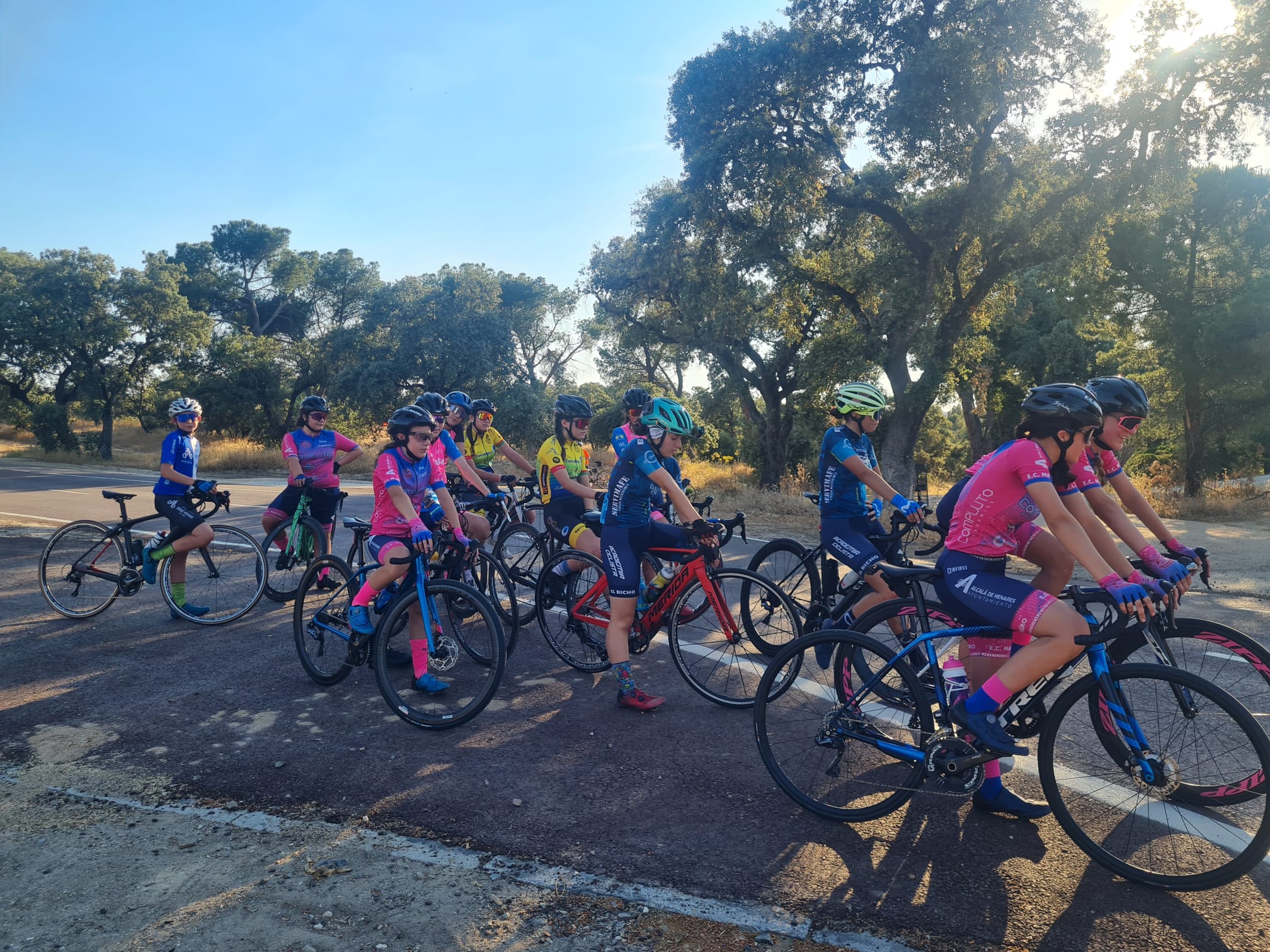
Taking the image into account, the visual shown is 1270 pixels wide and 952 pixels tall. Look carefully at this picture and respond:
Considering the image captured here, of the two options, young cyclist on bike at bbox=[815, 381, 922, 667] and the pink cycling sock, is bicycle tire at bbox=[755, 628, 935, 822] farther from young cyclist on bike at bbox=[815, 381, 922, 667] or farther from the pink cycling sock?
the pink cycling sock

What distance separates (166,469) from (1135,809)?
7598 millimetres

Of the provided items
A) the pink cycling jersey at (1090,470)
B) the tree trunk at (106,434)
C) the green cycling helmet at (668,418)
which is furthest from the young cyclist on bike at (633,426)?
the tree trunk at (106,434)

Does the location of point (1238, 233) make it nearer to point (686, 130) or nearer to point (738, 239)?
point (738, 239)

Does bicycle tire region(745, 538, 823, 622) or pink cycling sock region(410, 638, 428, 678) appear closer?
pink cycling sock region(410, 638, 428, 678)

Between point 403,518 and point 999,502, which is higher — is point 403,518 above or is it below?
below

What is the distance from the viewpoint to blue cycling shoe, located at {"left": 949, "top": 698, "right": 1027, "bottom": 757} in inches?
134

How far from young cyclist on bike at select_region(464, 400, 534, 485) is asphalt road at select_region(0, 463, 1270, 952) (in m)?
2.84

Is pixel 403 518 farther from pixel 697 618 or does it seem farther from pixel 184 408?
pixel 184 408

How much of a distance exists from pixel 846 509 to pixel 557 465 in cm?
279

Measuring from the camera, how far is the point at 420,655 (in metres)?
5.04

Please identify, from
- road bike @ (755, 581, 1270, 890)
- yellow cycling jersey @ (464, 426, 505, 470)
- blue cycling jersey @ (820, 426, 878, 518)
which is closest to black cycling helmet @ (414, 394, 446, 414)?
yellow cycling jersey @ (464, 426, 505, 470)

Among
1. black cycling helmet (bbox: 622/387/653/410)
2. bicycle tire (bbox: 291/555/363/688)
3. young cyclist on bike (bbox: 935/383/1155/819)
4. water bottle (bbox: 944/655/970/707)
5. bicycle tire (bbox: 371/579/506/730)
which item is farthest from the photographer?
black cycling helmet (bbox: 622/387/653/410)

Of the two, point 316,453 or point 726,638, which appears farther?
point 316,453

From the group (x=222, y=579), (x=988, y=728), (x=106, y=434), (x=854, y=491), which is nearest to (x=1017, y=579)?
(x=988, y=728)
